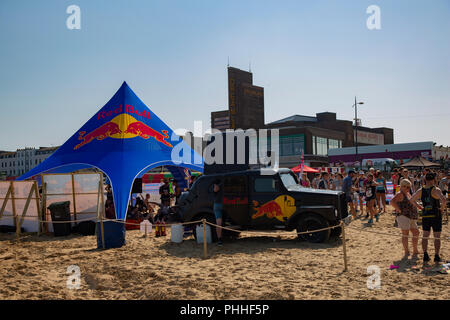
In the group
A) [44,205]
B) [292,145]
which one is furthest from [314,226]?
[292,145]

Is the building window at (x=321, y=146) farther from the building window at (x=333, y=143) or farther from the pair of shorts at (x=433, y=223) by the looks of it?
the pair of shorts at (x=433, y=223)

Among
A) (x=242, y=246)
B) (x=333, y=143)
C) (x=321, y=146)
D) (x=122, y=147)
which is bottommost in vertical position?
(x=242, y=246)

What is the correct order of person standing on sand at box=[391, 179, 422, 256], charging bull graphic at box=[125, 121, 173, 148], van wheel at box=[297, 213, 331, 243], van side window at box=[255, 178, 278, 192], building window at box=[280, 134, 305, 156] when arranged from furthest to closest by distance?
building window at box=[280, 134, 305, 156] < charging bull graphic at box=[125, 121, 173, 148] < van side window at box=[255, 178, 278, 192] < van wheel at box=[297, 213, 331, 243] < person standing on sand at box=[391, 179, 422, 256]

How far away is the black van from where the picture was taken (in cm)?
982

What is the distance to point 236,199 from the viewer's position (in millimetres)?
10422

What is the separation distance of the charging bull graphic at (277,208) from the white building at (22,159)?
398 ft

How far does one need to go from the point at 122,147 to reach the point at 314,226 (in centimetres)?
840

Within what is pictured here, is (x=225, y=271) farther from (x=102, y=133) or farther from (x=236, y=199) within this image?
(x=102, y=133)

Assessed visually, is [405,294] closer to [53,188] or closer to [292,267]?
[292,267]

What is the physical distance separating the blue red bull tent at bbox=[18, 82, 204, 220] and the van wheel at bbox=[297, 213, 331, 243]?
691cm

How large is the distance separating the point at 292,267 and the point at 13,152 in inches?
5981

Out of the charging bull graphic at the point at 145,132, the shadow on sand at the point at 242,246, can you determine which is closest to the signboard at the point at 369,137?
the charging bull graphic at the point at 145,132

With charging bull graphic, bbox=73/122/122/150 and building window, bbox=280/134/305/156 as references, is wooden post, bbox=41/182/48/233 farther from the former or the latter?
building window, bbox=280/134/305/156

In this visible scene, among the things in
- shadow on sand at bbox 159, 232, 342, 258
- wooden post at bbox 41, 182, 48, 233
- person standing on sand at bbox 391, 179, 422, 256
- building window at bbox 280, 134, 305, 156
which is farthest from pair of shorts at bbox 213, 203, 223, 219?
building window at bbox 280, 134, 305, 156
